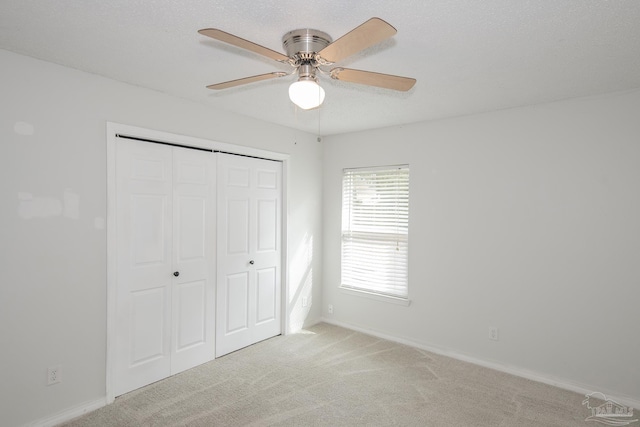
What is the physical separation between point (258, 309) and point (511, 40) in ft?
11.1

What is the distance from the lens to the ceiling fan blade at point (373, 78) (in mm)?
1750

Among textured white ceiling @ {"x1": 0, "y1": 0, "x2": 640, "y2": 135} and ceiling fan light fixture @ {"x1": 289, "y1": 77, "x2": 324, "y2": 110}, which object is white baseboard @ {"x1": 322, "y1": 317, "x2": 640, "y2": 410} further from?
ceiling fan light fixture @ {"x1": 289, "y1": 77, "x2": 324, "y2": 110}

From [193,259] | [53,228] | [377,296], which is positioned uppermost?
[53,228]

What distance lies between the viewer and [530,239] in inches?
128

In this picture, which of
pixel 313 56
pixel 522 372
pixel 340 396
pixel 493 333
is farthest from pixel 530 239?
pixel 313 56

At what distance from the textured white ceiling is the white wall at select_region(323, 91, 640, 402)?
0.39 metres

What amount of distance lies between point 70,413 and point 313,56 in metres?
2.96

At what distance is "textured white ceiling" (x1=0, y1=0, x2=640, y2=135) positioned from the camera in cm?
173

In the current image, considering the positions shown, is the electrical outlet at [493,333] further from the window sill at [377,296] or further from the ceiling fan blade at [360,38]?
the ceiling fan blade at [360,38]

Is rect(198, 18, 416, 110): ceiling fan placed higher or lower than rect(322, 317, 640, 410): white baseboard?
higher

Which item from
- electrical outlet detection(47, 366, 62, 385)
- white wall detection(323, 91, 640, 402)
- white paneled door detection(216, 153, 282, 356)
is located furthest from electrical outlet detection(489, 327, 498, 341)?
electrical outlet detection(47, 366, 62, 385)

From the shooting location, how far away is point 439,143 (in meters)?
3.78

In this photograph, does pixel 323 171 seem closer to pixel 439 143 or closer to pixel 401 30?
pixel 439 143

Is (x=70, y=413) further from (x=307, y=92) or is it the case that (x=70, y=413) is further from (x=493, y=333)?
(x=493, y=333)
